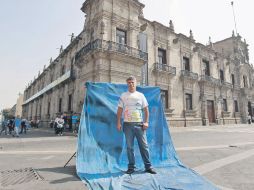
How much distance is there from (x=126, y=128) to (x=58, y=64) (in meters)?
27.1

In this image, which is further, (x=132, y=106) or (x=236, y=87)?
(x=236, y=87)

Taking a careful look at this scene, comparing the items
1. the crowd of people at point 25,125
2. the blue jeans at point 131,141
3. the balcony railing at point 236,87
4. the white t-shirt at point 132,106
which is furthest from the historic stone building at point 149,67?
the blue jeans at point 131,141

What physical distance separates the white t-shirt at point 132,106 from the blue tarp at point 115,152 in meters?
0.78

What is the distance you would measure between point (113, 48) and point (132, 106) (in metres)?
12.4

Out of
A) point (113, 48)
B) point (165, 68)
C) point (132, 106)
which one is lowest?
point (132, 106)

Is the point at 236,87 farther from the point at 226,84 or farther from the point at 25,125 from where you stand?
the point at 25,125

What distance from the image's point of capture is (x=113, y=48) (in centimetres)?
1544

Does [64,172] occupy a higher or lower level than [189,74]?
lower

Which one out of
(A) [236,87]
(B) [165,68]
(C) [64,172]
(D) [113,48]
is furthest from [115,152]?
(A) [236,87]

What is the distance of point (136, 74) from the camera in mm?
16625

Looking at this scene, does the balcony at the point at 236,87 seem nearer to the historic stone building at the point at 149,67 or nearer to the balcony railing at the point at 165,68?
the historic stone building at the point at 149,67

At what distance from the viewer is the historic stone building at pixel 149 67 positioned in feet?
51.7

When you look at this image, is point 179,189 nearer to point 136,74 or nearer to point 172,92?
point 136,74

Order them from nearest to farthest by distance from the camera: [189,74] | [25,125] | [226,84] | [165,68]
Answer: [25,125], [165,68], [189,74], [226,84]
